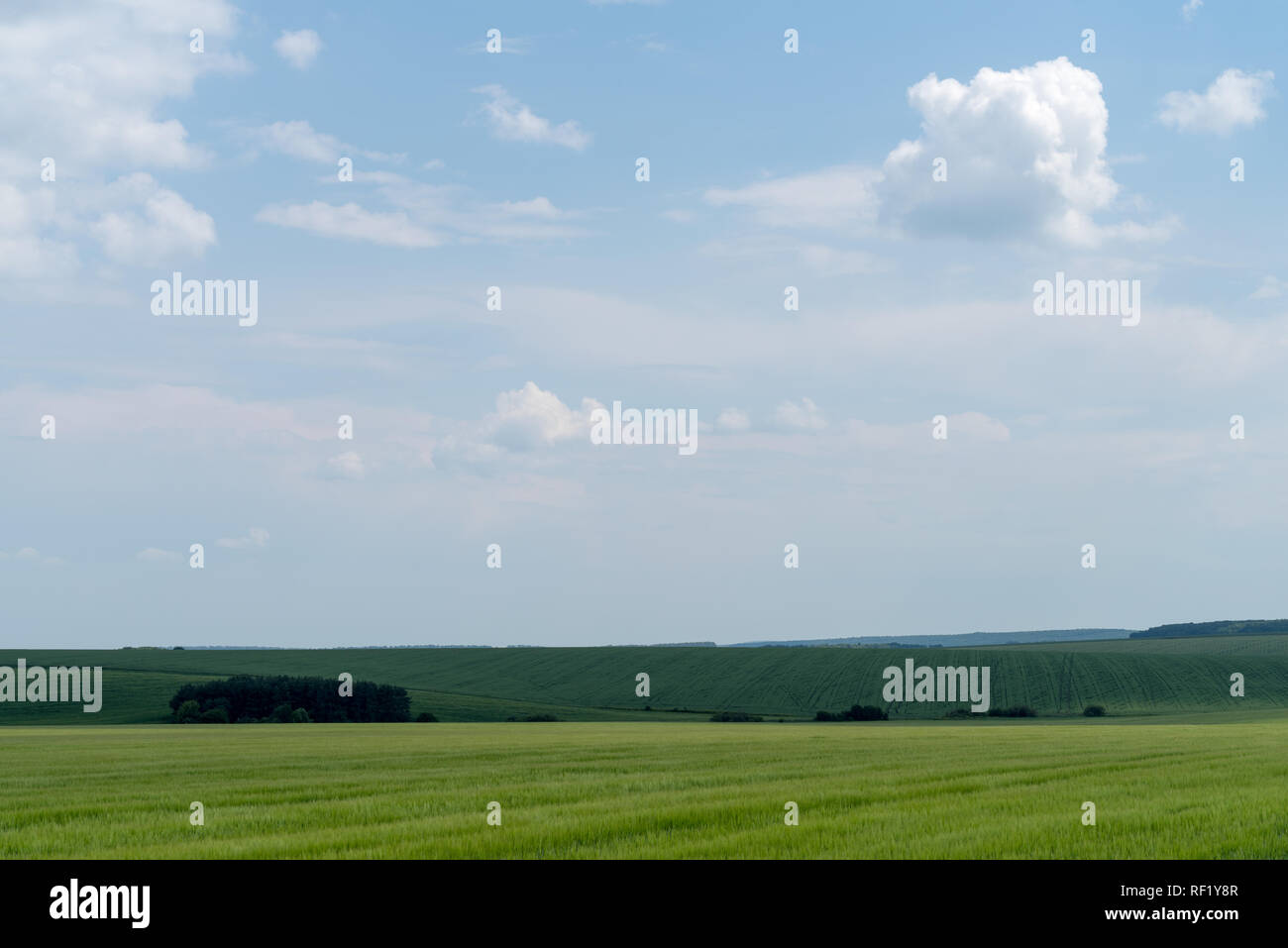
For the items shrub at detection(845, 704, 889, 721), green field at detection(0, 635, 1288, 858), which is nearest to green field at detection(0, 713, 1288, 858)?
green field at detection(0, 635, 1288, 858)

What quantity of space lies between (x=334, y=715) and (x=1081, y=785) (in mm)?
101577

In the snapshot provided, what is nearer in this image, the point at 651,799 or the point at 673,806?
the point at 673,806

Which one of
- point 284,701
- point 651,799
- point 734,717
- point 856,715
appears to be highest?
point 651,799

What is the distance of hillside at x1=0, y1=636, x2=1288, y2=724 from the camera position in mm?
111250

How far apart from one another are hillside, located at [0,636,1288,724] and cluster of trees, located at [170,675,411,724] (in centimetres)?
346

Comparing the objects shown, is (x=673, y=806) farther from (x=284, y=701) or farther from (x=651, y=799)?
(x=284, y=701)

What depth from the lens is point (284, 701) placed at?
364 feet

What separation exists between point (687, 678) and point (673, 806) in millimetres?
122414

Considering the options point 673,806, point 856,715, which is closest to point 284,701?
point 856,715

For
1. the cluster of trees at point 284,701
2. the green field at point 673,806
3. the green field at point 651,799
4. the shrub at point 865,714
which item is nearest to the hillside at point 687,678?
the shrub at point 865,714

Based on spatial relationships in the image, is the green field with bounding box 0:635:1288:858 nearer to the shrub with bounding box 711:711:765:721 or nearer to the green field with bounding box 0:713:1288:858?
the green field with bounding box 0:713:1288:858
